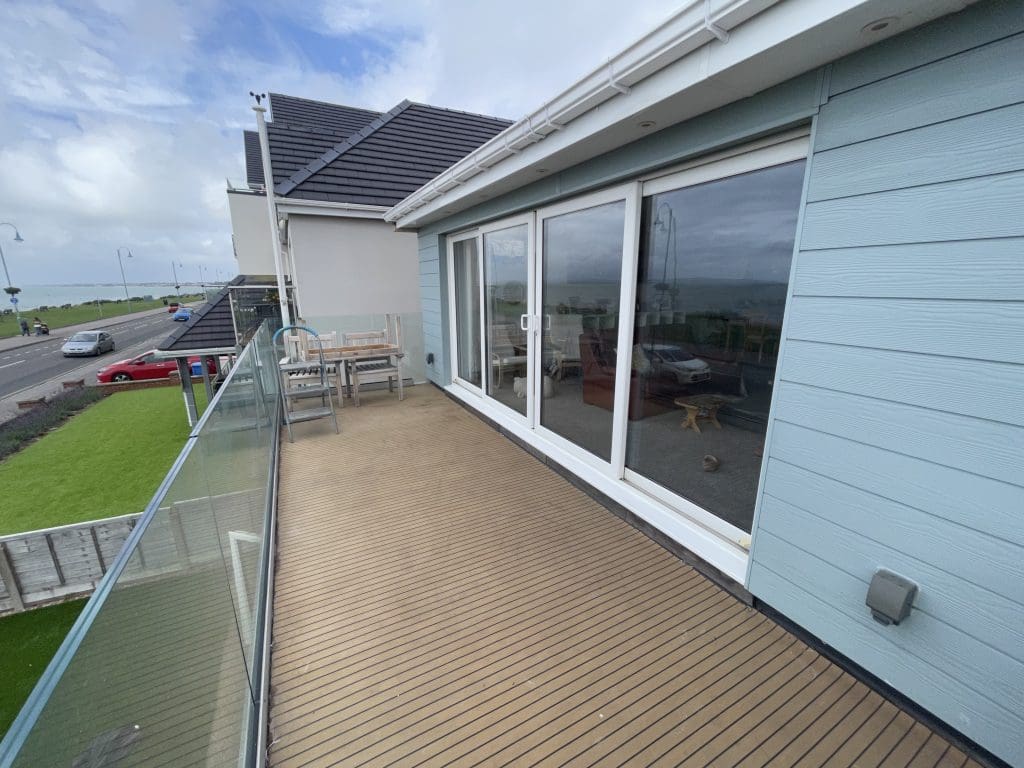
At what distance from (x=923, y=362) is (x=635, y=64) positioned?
1.52 meters

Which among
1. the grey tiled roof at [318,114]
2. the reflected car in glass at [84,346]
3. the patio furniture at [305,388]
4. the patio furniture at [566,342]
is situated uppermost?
the grey tiled roof at [318,114]

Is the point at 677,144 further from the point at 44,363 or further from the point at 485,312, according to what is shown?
the point at 44,363

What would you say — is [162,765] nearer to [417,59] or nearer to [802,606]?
[802,606]

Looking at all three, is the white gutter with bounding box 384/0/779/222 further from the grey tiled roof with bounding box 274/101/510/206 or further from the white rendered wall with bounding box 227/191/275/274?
the white rendered wall with bounding box 227/191/275/274

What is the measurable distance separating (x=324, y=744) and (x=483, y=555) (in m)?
A: 1.11

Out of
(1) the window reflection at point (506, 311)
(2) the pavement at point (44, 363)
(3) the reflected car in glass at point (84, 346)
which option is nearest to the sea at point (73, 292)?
(2) the pavement at point (44, 363)

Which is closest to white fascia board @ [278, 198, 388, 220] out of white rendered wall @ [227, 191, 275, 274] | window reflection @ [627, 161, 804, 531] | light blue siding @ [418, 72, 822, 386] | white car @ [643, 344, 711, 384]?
light blue siding @ [418, 72, 822, 386]

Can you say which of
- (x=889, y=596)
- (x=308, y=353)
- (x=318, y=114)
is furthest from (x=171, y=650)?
(x=318, y=114)

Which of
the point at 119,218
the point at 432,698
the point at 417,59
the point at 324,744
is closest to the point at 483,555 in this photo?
the point at 432,698

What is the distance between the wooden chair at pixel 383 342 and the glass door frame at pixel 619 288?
9.43 ft

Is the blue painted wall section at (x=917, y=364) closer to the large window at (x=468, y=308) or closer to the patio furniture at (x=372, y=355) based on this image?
the large window at (x=468, y=308)

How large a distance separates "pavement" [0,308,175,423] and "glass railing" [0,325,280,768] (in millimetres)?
17186

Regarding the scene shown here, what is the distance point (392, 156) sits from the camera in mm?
6738

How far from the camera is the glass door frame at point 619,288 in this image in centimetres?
246
